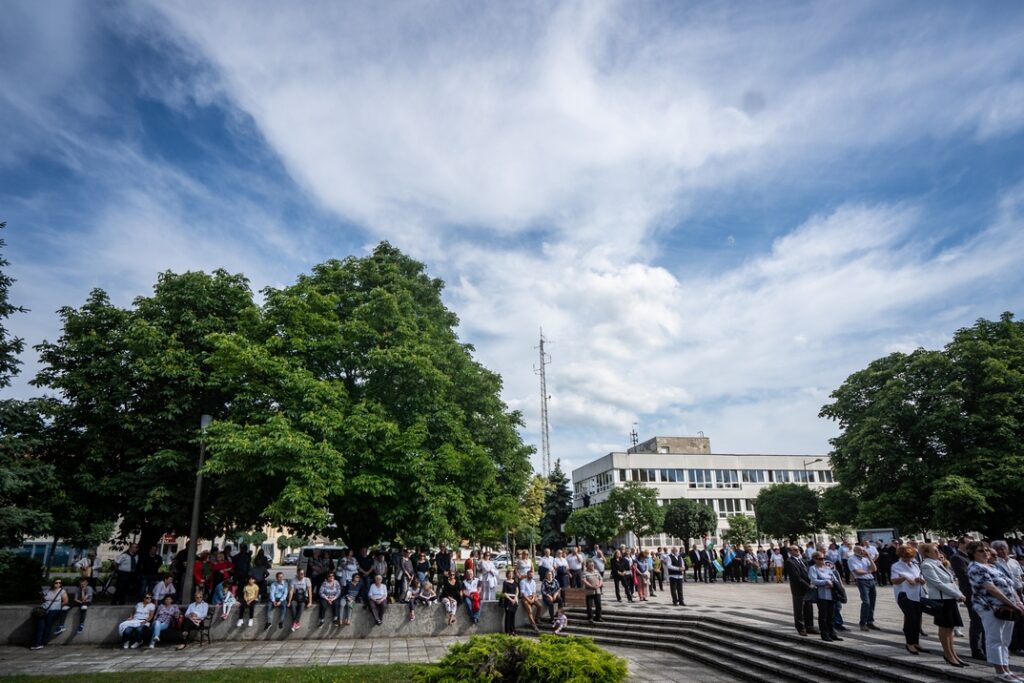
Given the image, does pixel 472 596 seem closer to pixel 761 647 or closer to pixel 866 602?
pixel 761 647

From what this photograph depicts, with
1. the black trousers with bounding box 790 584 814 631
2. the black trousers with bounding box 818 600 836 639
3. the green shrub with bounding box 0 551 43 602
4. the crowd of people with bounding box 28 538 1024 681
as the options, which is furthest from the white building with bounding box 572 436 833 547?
the black trousers with bounding box 818 600 836 639

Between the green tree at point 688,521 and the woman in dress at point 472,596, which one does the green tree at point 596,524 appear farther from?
the woman in dress at point 472,596

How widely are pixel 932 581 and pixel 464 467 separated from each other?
1196 centimetres

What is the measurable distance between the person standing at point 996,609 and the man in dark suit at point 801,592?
3404mm

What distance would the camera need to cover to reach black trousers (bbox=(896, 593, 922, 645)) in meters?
9.54

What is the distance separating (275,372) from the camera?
661 inches

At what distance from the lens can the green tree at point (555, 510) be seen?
50.9 meters

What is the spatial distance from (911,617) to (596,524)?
32.3 m

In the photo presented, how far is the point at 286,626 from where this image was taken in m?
15.3

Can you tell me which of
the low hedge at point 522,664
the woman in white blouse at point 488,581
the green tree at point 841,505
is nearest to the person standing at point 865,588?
the low hedge at point 522,664

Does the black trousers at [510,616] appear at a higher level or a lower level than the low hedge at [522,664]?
lower

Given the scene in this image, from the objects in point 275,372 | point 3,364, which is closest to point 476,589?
point 275,372

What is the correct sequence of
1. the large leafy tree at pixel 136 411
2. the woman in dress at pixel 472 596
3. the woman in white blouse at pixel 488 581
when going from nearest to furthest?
the woman in dress at pixel 472 596 → the woman in white blouse at pixel 488 581 → the large leafy tree at pixel 136 411

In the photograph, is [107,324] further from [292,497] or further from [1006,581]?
[1006,581]
